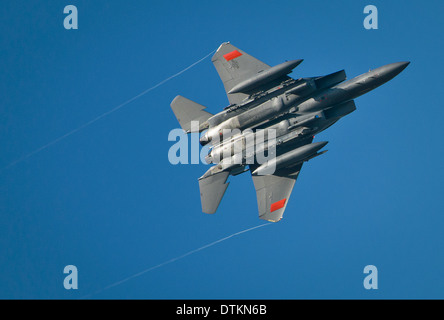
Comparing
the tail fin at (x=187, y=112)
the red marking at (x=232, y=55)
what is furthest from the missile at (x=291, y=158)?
the red marking at (x=232, y=55)

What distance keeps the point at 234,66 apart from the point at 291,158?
15.0 feet

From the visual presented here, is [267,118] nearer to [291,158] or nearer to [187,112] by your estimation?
[291,158]

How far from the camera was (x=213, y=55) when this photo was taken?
72.5ft

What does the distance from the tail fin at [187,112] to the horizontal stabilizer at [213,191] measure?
7.23 ft

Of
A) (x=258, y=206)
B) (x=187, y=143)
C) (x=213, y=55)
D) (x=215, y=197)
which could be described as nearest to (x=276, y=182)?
(x=258, y=206)

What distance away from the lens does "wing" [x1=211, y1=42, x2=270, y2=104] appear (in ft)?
71.2

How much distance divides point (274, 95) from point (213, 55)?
3376 mm

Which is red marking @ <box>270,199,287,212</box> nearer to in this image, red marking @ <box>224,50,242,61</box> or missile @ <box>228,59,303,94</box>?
missile @ <box>228,59,303,94</box>

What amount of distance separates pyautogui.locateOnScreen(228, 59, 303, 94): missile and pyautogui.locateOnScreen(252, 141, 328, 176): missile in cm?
286

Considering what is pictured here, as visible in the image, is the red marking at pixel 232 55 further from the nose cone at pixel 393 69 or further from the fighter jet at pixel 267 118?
the nose cone at pixel 393 69

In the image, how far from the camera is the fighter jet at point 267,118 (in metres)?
20.1

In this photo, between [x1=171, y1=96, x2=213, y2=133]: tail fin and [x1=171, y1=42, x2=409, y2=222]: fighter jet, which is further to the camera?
[x1=171, y1=96, x2=213, y2=133]: tail fin

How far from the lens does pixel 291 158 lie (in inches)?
799

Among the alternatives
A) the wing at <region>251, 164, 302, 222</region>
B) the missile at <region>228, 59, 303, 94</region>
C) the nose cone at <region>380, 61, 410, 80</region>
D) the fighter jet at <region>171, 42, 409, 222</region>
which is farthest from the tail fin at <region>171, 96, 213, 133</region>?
the nose cone at <region>380, 61, 410, 80</region>
